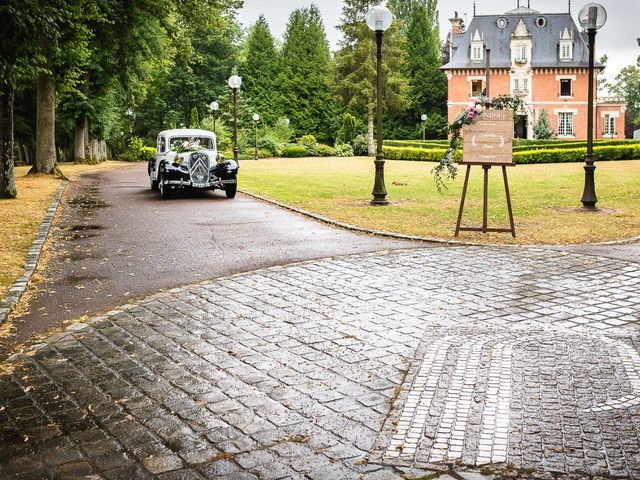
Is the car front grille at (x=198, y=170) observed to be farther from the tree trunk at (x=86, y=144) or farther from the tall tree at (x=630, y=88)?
the tall tree at (x=630, y=88)

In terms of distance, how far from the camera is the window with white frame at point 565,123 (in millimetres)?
57528

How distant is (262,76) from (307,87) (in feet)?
14.0

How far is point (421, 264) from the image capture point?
925 centimetres

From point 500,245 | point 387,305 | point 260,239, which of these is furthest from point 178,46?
point 387,305

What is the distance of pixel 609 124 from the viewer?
192ft

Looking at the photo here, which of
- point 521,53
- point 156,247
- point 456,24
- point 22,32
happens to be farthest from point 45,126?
point 456,24

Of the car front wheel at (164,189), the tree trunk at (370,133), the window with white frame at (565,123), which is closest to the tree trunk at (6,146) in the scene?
the car front wheel at (164,189)

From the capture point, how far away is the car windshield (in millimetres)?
18891

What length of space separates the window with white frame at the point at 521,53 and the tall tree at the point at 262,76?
20.8 metres

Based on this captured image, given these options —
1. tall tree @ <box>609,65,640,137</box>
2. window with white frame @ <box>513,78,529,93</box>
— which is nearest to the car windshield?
window with white frame @ <box>513,78,529,93</box>

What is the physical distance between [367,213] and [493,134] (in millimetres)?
3907

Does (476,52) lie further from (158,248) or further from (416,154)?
(158,248)

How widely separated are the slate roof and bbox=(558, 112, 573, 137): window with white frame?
3919 mm

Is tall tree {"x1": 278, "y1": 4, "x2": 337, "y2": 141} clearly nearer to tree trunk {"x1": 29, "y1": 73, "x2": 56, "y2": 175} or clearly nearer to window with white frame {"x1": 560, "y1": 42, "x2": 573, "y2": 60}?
window with white frame {"x1": 560, "y1": 42, "x2": 573, "y2": 60}
